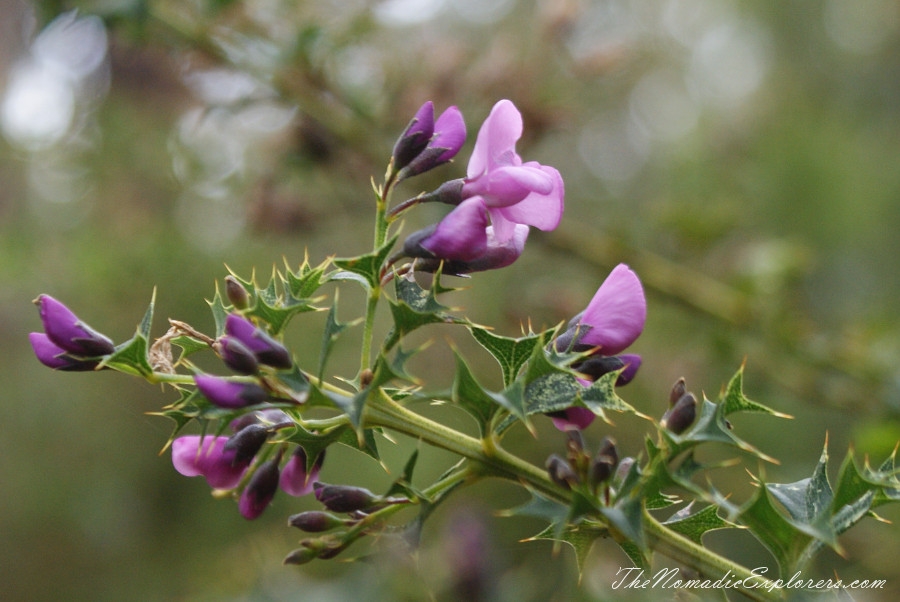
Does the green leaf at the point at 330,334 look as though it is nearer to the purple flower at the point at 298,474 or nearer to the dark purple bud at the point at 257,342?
the dark purple bud at the point at 257,342

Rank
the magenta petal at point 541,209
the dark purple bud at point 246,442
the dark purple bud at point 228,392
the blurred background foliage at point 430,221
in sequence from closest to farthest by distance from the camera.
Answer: the dark purple bud at point 228,392, the dark purple bud at point 246,442, the magenta petal at point 541,209, the blurred background foliage at point 430,221

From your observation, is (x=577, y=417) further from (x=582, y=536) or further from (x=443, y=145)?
(x=443, y=145)

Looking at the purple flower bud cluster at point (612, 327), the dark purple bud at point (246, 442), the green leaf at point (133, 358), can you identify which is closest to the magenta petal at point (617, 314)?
the purple flower bud cluster at point (612, 327)

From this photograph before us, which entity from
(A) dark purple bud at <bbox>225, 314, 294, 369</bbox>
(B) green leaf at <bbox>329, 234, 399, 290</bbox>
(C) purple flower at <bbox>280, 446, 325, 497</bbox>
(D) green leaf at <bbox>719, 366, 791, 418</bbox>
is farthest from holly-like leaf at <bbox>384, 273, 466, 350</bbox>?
(D) green leaf at <bbox>719, 366, 791, 418</bbox>

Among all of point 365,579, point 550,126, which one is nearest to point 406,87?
point 550,126

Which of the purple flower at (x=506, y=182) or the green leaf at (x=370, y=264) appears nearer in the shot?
the green leaf at (x=370, y=264)

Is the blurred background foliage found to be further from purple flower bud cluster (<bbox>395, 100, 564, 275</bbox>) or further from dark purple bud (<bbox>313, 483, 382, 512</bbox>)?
purple flower bud cluster (<bbox>395, 100, 564, 275</bbox>)

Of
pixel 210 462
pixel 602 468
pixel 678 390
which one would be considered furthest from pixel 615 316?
pixel 210 462
